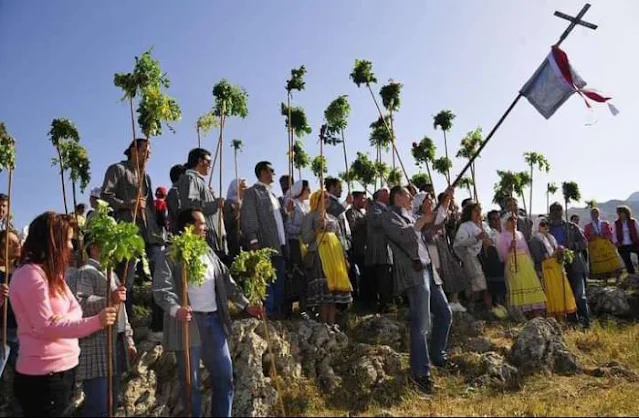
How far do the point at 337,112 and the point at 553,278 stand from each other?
202 inches

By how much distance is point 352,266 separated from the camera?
10336 mm

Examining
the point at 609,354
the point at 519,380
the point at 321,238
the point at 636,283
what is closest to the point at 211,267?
the point at 321,238

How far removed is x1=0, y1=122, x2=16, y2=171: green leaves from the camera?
710 cm

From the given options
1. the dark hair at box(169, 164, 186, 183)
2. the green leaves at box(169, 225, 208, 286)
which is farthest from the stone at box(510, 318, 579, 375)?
the dark hair at box(169, 164, 186, 183)

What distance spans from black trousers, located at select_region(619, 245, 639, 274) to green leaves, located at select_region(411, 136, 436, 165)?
5.66 m

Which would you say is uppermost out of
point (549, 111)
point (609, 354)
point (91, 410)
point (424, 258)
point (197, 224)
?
point (549, 111)

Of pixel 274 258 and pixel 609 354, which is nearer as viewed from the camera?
pixel 274 258

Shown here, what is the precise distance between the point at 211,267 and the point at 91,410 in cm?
174

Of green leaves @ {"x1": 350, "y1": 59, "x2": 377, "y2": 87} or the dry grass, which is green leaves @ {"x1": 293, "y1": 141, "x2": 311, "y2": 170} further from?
the dry grass

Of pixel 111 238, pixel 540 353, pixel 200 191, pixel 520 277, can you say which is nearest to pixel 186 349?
pixel 111 238

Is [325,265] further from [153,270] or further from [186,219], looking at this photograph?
[186,219]

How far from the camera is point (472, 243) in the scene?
9.79m

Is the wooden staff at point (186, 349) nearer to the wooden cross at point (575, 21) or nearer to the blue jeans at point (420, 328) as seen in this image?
the blue jeans at point (420, 328)

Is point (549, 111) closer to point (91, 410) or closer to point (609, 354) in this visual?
point (609, 354)
